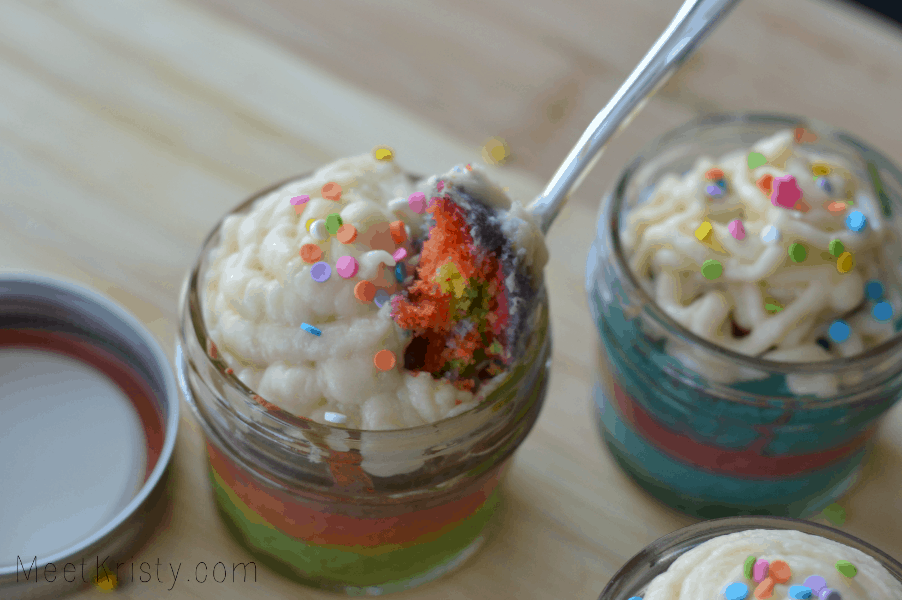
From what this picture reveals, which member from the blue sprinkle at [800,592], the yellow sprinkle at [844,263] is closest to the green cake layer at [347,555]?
the blue sprinkle at [800,592]

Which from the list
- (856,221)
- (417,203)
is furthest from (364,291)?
(856,221)

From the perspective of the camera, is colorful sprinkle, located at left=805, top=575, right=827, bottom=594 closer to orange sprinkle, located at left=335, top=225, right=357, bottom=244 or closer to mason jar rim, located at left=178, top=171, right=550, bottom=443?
mason jar rim, located at left=178, top=171, right=550, bottom=443

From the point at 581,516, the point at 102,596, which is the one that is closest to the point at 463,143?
the point at 581,516

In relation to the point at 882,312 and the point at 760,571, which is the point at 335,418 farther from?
the point at 882,312

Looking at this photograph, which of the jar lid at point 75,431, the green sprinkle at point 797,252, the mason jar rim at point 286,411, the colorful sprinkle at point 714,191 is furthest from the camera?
the colorful sprinkle at point 714,191

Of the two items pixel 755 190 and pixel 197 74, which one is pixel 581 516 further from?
pixel 197 74

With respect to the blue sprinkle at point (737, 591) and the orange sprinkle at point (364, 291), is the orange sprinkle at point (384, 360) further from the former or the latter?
the blue sprinkle at point (737, 591)
